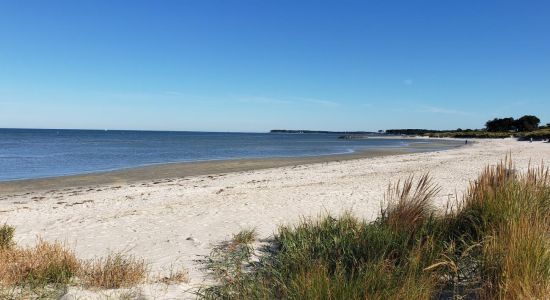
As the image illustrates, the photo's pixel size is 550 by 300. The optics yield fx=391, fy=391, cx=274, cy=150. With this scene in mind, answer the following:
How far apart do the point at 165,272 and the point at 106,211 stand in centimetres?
643

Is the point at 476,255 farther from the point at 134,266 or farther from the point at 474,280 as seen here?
the point at 134,266

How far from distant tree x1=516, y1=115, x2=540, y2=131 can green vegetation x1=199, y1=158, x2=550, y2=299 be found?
120580 mm

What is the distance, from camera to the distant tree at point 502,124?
112938 millimetres

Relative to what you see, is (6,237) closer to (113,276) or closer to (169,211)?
(113,276)

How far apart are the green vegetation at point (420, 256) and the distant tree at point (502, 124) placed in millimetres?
126065

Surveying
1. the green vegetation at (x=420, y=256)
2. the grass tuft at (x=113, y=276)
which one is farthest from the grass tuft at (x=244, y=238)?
the grass tuft at (x=113, y=276)

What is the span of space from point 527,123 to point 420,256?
409ft

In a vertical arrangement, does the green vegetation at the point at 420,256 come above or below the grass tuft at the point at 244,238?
above

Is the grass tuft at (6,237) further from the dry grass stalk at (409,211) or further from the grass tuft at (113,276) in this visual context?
the dry grass stalk at (409,211)

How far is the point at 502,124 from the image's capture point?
11575 centimetres

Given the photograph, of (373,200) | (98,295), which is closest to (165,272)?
(98,295)

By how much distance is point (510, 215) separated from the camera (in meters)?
3.97

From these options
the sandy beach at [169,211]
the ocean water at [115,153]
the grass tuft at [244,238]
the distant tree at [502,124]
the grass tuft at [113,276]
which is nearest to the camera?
the grass tuft at [113,276]

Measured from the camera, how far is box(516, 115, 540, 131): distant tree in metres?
107
